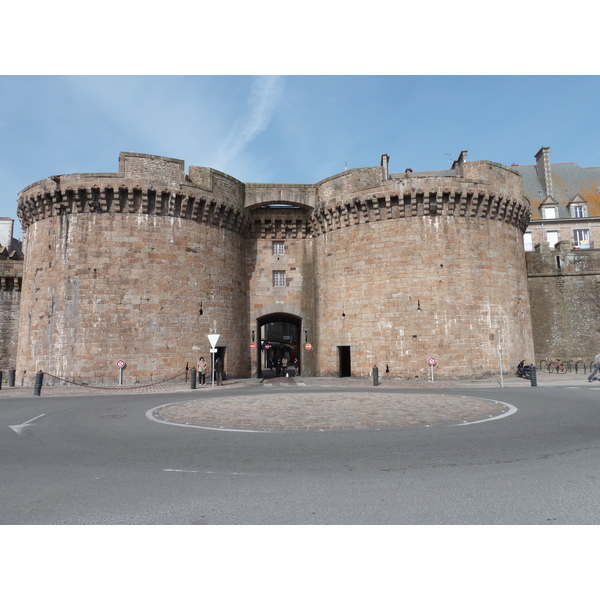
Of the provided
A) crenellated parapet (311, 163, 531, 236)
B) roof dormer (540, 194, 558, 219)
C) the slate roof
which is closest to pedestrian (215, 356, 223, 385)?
crenellated parapet (311, 163, 531, 236)

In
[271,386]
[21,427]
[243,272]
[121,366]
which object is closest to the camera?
[21,427]

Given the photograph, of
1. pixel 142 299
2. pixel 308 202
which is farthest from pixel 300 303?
pixel 142 299

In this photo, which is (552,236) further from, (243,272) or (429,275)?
(243,272)

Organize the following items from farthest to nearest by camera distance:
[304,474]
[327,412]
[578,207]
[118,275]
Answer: [578,207], [118,275], [327,412], [304,474]

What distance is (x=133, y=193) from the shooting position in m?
21.6

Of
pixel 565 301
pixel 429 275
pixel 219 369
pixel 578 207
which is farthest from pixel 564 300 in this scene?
pixel 219 369

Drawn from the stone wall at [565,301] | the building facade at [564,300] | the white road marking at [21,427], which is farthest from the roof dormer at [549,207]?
the white road marking at [21,427]

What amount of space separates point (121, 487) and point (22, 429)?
5653mm

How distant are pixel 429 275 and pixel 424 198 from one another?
416cm

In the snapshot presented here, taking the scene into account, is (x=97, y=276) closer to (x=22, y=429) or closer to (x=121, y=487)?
(x=22, y=429)

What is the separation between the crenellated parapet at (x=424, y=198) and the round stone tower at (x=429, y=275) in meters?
0.05

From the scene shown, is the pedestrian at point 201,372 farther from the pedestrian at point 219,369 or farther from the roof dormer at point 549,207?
the roof dormer at point 549,207

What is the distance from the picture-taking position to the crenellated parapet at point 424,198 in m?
22.8

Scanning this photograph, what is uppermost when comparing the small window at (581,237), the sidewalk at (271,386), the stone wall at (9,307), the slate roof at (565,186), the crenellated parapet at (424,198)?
the slate roof at (565,186)
